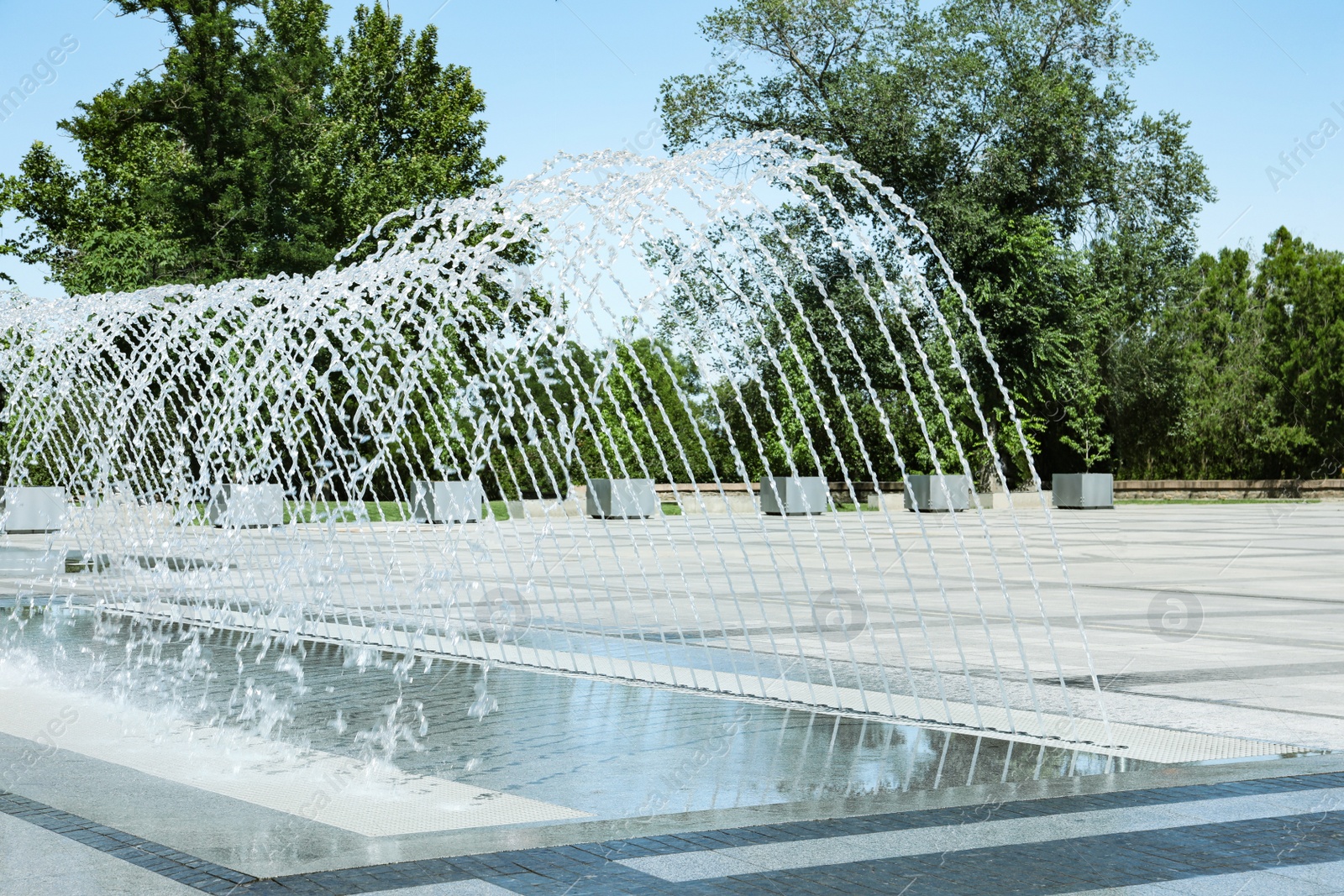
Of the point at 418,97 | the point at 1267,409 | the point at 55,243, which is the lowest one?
the point at 1267,409

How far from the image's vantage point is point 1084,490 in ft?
123

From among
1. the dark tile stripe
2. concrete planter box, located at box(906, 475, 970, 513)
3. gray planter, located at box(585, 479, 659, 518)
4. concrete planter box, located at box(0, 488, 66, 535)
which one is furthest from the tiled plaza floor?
concrete planter box, located at box(906, 475, 970, 513)

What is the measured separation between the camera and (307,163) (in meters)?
34.5

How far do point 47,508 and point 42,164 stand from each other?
19.3 meters

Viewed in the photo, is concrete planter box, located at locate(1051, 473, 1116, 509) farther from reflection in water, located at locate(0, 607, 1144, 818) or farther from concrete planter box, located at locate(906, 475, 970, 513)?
reflection in water, located at locate(0, 607, 1144, 818)

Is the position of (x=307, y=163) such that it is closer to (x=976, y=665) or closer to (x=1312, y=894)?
(x=976, y=665)

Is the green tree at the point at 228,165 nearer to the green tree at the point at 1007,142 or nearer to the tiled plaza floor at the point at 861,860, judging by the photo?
the green tree at the point at 1007,142

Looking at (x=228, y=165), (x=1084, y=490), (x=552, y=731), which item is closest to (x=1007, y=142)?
(x=1084, y=490)

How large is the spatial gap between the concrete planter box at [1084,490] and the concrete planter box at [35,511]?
23.7 metres

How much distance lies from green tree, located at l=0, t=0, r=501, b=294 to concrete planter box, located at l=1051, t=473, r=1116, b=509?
61.5ft

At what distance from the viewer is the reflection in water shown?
17.9ft

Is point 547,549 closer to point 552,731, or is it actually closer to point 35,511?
point 35,511

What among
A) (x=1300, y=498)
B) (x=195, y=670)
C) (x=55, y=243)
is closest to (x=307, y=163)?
(x=55, y=243)

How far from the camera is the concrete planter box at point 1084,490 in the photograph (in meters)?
37.5
